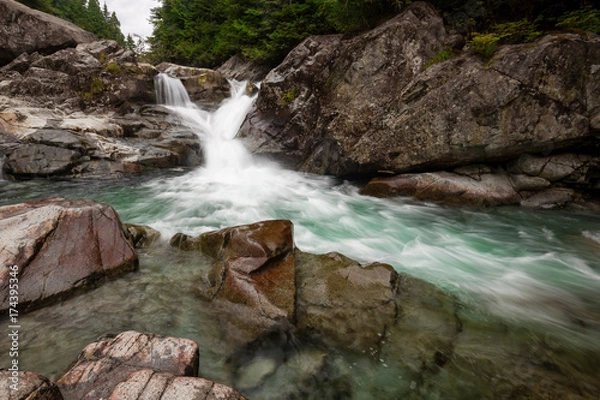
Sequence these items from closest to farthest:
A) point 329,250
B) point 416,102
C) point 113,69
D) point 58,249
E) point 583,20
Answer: point 58,249
point 329,250
point 583,20
point 416,102
point 113,69

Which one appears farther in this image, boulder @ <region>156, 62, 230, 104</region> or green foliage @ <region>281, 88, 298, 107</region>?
boulder @ <region>156, 62, 230, 104</region>

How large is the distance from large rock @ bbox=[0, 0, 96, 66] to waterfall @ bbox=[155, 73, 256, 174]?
5897 millimetres

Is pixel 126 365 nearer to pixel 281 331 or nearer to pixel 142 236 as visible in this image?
pixel 281 331

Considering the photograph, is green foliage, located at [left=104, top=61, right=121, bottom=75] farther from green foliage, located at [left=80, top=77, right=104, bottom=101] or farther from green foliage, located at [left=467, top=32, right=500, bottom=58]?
green foliage, located at [left=467, top=32, right=500, bottom=58]

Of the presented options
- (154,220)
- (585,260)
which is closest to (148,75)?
(154,220)

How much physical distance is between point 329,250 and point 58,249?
3928 mm

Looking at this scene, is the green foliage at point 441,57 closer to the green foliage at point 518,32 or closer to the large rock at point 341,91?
the large rock at point 341,91

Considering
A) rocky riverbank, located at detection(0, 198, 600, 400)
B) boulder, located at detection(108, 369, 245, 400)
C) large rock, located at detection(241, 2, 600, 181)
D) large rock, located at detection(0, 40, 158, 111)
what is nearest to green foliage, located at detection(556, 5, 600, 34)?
large rock, located at detection(241, 2, 600, 181)

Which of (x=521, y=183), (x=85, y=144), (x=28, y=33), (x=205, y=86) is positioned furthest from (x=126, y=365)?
(x=28, y=33)

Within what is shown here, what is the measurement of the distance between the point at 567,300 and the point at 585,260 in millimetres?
1871

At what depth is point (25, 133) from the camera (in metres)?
8.45

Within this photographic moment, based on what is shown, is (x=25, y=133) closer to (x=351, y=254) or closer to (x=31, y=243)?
(x=31, y=243)

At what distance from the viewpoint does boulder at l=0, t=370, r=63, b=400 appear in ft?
4.95

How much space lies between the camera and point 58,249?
325cm
